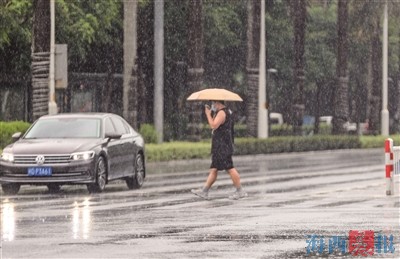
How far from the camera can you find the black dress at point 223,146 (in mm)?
24062

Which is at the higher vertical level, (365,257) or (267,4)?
(267,4)

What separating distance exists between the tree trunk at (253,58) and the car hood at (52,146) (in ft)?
78.9

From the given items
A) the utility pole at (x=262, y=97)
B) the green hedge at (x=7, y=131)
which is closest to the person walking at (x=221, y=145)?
the green hedge at (x=7, y=131)

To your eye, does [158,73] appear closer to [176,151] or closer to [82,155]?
[176,151]

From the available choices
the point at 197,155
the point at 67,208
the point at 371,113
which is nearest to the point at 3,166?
the point at 67,208

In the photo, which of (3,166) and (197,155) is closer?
(3,166)

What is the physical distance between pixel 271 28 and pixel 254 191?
38987mm

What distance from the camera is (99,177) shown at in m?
25.7

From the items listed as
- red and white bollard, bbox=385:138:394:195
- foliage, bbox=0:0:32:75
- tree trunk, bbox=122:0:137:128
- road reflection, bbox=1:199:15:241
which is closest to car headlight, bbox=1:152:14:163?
road reflection, bbox=1:199:15:241

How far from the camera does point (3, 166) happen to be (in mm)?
25250

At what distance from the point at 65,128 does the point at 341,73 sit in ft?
102

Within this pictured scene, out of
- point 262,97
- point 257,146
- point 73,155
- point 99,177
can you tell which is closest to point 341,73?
point 262,97

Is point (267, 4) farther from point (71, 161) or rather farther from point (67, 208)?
point (67, 208)

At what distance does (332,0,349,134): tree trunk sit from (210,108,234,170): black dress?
32113mm
